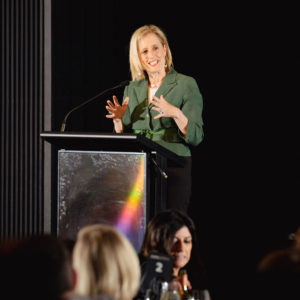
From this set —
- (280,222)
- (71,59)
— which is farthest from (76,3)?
(280,222)

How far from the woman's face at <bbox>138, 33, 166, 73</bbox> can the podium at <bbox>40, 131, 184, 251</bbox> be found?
2.73 feet

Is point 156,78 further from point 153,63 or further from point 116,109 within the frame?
point 116,109

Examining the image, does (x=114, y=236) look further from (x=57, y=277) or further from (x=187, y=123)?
(x=187, y=123)

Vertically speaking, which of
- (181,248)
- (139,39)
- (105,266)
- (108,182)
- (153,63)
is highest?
(139,39)

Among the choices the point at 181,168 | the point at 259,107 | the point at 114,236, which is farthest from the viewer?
the point at 259,107

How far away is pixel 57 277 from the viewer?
72.0 inches

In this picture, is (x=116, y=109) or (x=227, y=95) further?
(x=227, y=95)

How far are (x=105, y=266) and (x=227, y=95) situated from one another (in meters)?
3.56

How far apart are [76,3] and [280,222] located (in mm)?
2535

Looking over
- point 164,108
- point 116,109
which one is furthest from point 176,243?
point 116,109

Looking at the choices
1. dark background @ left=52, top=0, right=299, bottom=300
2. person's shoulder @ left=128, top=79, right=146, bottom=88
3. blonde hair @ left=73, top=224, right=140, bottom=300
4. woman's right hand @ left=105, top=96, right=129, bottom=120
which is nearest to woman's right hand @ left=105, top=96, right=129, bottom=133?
woman's right hand @ left=105, top=96, right=129, bottom=120

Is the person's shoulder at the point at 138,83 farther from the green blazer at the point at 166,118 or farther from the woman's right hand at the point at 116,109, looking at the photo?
the woman's right hand at the point at 116,109

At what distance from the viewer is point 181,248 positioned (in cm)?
346

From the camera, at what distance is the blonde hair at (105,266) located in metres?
2.09
